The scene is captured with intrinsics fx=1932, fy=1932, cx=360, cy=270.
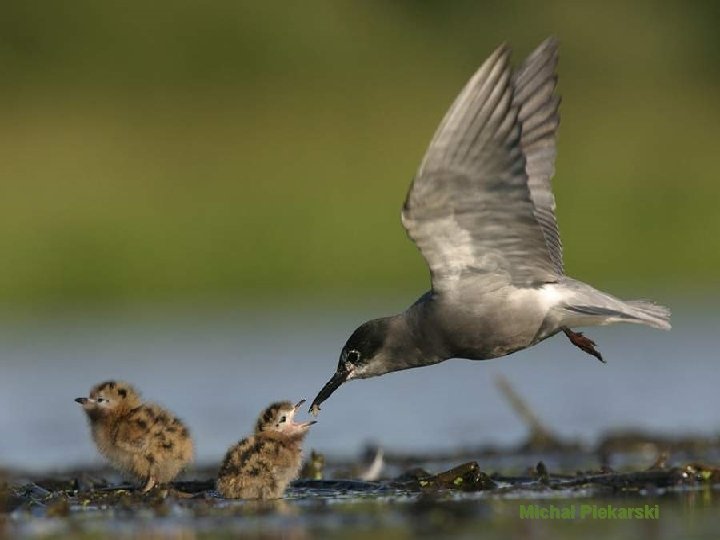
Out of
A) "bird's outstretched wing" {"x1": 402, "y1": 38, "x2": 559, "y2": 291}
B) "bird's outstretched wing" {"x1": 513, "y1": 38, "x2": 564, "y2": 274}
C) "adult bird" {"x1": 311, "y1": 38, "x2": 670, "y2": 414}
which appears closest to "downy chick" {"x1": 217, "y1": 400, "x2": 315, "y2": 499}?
"adult bird" {"x1": 311, "y1": 38, "x2": 670, "y2": 414}

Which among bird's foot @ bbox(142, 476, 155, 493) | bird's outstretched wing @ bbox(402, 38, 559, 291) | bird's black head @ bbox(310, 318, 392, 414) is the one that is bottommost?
bird's foot @ bbox(142, 476, 155, 493)

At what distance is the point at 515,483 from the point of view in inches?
452

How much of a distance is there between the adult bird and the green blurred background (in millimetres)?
12799

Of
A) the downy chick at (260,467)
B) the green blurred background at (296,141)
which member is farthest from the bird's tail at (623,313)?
the green blurred background at (296,141)

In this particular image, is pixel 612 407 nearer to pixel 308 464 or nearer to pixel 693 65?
pixel 308 464

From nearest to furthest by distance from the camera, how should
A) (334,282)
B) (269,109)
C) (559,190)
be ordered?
(334,282), (559,190), (269,109)

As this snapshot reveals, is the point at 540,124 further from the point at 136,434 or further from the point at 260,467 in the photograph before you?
the point at 136,434

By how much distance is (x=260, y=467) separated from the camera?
11172mm

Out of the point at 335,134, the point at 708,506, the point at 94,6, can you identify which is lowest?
the point at 708,506

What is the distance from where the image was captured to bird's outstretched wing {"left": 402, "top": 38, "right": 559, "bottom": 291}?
35.0 ft

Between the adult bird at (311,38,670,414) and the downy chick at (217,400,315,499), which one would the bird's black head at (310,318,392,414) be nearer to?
the adult bird at (311,38,670,414)

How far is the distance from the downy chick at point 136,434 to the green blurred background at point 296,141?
12403mm

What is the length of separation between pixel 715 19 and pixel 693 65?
4172mm

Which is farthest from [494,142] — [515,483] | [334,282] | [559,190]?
[559,190]
